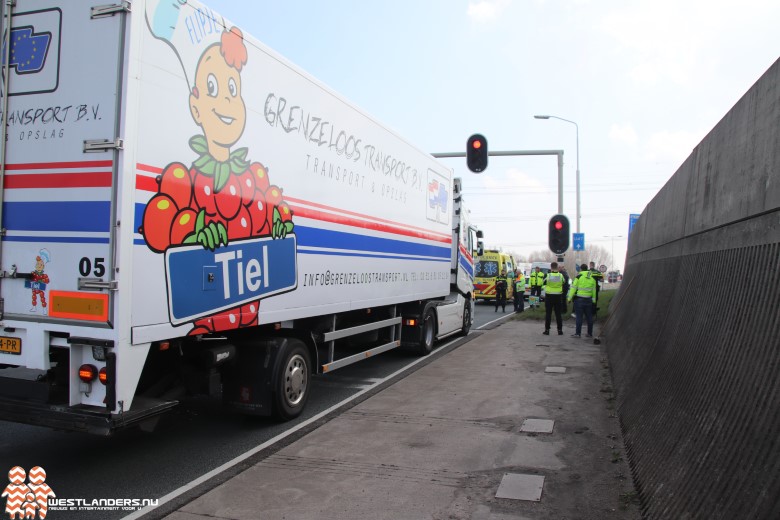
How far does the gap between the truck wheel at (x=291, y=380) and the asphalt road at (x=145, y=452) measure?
0.61 ft

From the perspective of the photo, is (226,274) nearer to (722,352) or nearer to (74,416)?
(74,416)

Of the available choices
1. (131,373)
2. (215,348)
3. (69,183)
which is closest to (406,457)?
(215,348)

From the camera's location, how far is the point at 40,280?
446 centimetres

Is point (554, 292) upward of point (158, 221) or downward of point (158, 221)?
downward

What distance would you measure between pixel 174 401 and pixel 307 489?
1385 mm

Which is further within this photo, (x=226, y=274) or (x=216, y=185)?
(x=226, y=274)

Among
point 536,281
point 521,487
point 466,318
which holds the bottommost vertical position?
point 521,487

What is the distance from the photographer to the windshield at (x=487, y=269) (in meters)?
29.5

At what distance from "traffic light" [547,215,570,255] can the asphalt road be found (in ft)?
28.0

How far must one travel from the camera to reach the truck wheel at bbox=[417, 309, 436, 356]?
1113 centimetres

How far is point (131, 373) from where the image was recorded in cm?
426

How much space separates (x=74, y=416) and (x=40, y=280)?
110 centimetres

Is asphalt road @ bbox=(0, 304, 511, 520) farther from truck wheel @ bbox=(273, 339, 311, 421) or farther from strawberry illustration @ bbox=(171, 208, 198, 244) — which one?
strawberry illustration @ bbox=(171, 208, 198, 244)

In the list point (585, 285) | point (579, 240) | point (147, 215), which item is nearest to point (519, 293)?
point (579, 240)
